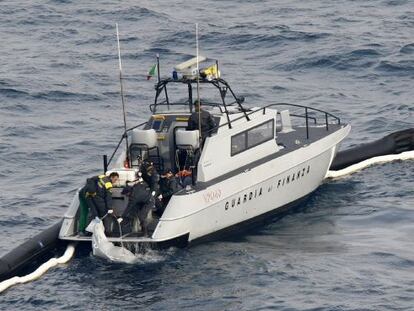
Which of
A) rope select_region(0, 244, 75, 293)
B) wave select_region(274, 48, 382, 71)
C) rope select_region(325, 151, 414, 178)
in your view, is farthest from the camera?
wave select_region(274, 48, 382, 71)

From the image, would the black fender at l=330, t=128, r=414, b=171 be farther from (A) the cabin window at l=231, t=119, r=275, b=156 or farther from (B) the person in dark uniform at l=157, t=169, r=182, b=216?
(B) the person in dark uniform at l=157, t=169, r=182, b=216

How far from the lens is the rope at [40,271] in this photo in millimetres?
29422

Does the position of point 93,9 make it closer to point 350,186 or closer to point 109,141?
point 109,141

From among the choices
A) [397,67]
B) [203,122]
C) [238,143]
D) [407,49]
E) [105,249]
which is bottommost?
[105,249]

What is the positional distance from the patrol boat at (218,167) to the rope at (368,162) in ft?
4.52

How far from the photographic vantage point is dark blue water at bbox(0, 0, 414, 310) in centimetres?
→ 2858

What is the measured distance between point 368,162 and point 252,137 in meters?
5.44

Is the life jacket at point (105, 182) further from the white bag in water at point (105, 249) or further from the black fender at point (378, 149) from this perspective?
the black fender at point (378, 149)

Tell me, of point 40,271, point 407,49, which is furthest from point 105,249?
point 407,49

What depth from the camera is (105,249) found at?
1189 inches

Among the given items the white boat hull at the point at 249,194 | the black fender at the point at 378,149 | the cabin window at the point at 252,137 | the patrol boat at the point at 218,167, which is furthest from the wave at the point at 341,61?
the cabin window at the point at 252,137

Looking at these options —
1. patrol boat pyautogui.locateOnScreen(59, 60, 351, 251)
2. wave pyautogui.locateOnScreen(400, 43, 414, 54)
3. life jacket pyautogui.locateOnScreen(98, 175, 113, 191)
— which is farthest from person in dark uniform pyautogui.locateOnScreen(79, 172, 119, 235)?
wave pyautogui.locateOnScreen(400, 43, 414, 54)

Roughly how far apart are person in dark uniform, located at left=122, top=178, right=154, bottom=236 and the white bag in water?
0.79m

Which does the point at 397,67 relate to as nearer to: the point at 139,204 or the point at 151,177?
the point at 151,177
